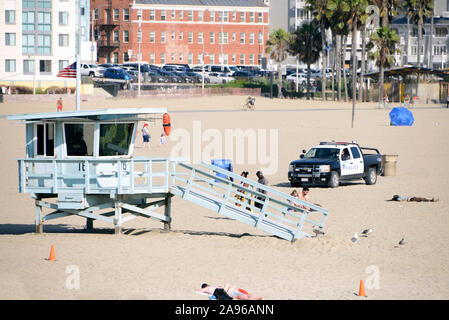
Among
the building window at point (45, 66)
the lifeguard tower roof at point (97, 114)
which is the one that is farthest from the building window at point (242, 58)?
the lifeguard tower roof at point (97, 114)

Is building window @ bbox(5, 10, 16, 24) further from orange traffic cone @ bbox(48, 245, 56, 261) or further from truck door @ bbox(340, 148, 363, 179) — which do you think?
orange traffic cone @ bbox(48, 245, 56, 261)

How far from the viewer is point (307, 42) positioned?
102062 mm

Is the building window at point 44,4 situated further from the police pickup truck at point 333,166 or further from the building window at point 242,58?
the police pickup truck at point 333,166

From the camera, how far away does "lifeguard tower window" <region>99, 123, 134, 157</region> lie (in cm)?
2302

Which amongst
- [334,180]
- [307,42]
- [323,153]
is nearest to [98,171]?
[334,180]

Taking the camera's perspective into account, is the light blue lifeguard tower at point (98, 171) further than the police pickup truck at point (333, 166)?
No

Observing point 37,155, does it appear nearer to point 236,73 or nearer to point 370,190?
point 370,190

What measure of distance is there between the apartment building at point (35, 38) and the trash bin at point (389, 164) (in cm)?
6621

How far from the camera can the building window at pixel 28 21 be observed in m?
96.7

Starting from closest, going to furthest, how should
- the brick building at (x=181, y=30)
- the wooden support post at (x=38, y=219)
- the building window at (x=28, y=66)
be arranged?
the wooden support post at (x=38, y=219)
the building window at (x=28, y=66)
the brick building at (x=181, y=30)

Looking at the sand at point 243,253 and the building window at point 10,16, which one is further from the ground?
the building window at point 10,16

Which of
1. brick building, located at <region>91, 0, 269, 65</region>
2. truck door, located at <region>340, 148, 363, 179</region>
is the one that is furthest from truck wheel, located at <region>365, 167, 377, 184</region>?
brick building, located at <region>91, 0, 269, 65</region>
